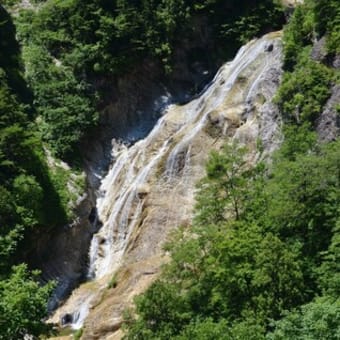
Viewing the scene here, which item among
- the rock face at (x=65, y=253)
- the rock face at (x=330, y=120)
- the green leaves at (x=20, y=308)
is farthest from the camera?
the rock face at (x=65, y=253)

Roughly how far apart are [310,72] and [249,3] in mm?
18687

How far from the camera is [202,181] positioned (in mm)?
25438

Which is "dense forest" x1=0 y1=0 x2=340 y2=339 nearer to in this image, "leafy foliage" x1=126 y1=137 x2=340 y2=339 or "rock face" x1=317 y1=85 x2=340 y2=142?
"leafy foliage" x1=126 y1=137 x2=340 y2=339

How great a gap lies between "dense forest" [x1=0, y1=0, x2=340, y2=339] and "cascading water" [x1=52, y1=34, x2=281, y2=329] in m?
2.21

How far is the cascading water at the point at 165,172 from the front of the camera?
99.7 feet

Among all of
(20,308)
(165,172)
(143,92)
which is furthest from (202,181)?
(143,92)

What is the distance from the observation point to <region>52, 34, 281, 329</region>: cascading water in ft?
99.7

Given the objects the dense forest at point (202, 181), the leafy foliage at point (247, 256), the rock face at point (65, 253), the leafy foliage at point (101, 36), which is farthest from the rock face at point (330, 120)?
the leafy foliage at point (101, 36)

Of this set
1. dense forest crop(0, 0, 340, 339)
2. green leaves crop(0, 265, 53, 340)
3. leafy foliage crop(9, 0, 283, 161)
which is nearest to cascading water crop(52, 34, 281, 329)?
dense forest crop(0, 0, 340, 339)

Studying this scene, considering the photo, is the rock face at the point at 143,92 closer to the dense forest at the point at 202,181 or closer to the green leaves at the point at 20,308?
the dense forest at the point at 202,181

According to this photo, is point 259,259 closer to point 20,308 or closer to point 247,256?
point 247,256

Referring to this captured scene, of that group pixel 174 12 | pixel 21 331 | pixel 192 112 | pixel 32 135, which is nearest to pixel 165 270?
pixel 21 331

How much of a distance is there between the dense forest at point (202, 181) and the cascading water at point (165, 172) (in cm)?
221

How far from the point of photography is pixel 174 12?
4538cm
